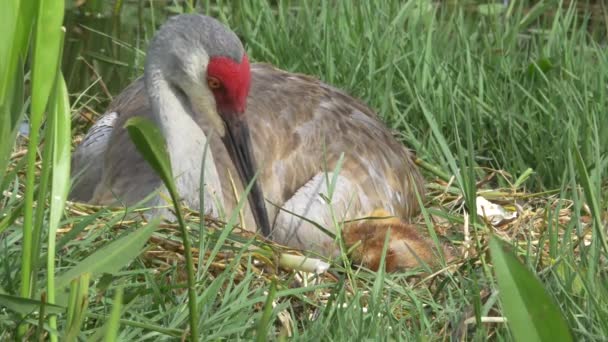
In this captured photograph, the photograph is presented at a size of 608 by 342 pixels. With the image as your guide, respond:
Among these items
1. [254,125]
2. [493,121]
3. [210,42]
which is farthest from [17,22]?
[493,121]

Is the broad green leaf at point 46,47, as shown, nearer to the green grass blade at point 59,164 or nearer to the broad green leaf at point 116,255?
the green grass blade at point 59,164

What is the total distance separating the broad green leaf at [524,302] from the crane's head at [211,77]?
2.21 metres

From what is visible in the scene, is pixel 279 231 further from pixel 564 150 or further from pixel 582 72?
pixel 582 72

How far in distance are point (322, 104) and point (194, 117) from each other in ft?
2.12

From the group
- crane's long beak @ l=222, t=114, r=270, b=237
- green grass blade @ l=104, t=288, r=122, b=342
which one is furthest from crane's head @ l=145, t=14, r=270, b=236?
green grass blade @ l=104, t=288, r=122, b=342

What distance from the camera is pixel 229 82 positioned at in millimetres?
4215

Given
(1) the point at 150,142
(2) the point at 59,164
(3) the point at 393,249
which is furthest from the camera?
(3) the point at 393,249

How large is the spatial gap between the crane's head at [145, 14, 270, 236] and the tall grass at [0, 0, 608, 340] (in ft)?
1.42

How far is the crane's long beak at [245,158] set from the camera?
13.9 ft

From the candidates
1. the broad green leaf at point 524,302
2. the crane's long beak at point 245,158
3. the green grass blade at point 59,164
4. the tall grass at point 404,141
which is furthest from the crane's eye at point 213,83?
the broad green leaf at point 524,302

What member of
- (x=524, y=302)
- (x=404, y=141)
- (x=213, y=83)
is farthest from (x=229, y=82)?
(x=524, y=302)

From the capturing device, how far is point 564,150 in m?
4.78

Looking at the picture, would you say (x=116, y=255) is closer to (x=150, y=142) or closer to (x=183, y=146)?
(x=150, y=142)

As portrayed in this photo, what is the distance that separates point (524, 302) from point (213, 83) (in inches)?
93.7
